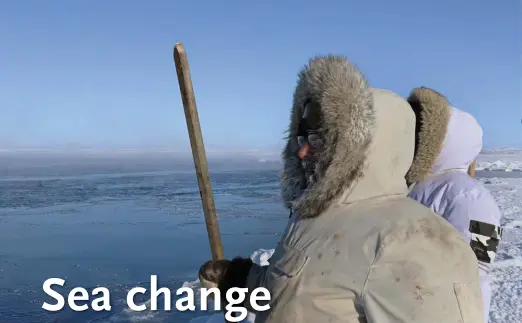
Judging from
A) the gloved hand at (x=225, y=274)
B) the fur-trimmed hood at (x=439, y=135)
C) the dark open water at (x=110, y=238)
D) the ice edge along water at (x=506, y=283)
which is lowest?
the ice edge along water at (x=506, y=283)

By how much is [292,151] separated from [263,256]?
590cm

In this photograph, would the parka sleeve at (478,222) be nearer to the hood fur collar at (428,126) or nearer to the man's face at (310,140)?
the hood fur collar at (428,126)

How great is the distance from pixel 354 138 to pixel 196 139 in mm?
960

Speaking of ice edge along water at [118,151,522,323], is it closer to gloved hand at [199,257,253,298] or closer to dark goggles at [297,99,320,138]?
gloved hand at [199,257,253,298]

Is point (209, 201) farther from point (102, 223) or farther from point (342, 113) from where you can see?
point (102, 223)

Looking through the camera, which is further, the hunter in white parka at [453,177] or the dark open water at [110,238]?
the dark open water at [110,238]

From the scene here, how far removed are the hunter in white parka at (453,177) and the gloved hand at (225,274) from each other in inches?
30.7

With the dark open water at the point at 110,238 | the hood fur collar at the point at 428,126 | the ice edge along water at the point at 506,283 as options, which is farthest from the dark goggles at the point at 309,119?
the dark open water at the point at 110,238

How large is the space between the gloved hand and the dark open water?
13.5 ft

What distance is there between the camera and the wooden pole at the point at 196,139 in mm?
1868

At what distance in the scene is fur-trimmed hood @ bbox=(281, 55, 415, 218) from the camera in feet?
3.94

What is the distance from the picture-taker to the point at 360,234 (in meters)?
1.16

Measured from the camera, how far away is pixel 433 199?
6.19 feet

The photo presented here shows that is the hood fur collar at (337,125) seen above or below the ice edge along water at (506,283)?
above
